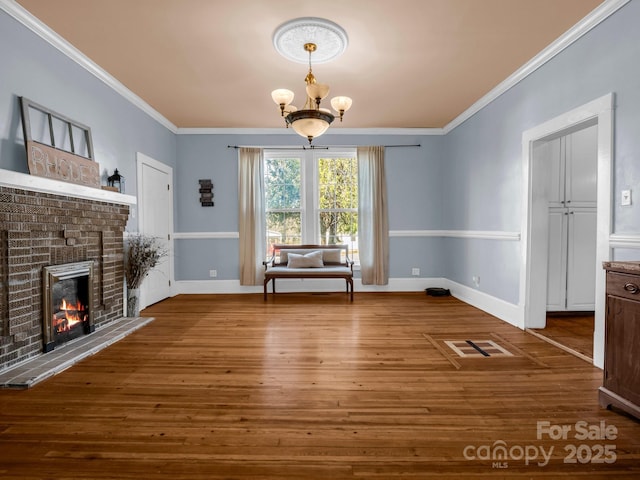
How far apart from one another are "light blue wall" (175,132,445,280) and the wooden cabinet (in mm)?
3580

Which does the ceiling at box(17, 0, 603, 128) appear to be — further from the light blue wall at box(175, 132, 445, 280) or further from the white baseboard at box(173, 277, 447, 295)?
the white baseboard at box(173, 277, 447, 295)

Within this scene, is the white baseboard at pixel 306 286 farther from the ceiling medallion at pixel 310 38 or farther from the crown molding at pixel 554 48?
the ceiling medallion at pixel 310 38

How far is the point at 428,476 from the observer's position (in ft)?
4.56

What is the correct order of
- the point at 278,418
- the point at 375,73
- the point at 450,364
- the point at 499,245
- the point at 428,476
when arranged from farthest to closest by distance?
the point at 499,245
the point at 375,73
the point at 450,364
the point at 278,418
the point at 428,476

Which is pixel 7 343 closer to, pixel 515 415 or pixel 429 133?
pixel 515 415

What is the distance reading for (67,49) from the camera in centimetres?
291

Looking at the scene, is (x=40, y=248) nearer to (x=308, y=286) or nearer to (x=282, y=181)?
(x=282, y=181)

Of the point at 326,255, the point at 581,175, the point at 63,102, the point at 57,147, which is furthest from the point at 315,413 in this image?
the point at 581,175

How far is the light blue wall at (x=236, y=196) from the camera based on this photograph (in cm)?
534

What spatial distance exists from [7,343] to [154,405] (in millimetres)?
1226

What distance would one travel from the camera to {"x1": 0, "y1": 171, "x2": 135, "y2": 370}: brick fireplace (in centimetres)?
227

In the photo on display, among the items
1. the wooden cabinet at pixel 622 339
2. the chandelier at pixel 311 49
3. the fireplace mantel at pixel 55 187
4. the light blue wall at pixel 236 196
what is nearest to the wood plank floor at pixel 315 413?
the wooden cabinet at pixel 622 339

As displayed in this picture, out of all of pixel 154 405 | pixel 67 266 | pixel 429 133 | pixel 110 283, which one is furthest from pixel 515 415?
pixel 429 133

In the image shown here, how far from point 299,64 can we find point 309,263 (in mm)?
2689
